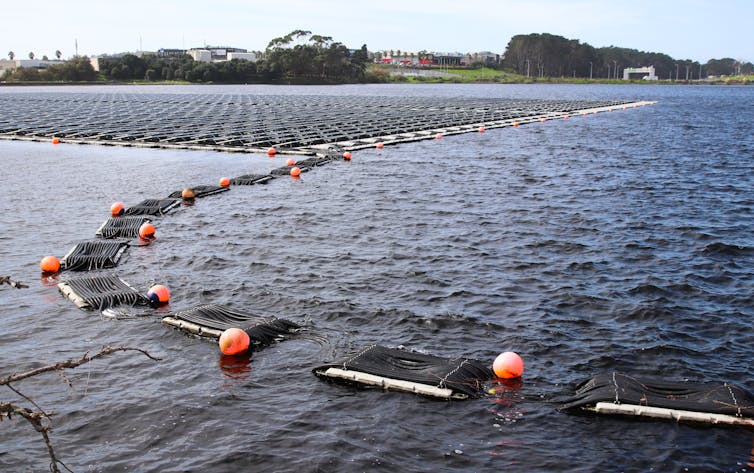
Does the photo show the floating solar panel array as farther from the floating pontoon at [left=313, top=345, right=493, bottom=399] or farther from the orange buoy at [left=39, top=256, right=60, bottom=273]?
the floating pontoon at [left=313, top=345, right=493, bottom=399]

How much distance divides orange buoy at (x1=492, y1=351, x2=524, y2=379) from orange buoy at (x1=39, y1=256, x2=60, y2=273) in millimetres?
14071

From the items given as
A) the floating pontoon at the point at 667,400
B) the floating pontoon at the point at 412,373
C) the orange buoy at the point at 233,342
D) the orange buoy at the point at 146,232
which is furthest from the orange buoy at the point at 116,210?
the floating pontoon at the point at 667,400

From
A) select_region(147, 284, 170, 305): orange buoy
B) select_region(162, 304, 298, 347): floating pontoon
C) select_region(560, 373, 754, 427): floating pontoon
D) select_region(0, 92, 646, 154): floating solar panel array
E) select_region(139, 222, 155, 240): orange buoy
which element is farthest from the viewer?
select_region(0, 92, 646, 154): floating solar panel array

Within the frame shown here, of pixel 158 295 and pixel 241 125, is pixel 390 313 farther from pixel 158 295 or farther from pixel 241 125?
pixel 241 125

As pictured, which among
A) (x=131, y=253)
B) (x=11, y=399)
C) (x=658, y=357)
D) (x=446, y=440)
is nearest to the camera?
(x=446, y=440)

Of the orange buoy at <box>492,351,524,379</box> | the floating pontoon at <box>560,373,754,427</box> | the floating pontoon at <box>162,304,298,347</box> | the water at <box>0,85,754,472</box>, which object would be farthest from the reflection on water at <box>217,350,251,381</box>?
the floating pontoon at <box>560,373,754,427</box>

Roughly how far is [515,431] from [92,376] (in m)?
8.76

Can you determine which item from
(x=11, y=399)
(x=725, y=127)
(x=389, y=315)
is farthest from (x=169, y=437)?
(x=725, y=127)

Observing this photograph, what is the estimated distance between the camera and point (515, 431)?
13.1 metres

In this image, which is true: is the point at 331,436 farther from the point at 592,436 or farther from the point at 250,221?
the point at 250,221

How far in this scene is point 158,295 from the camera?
1917 centimetres

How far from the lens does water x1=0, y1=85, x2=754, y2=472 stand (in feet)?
41.3

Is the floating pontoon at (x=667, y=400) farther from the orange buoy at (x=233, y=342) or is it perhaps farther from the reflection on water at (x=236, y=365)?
the orange buoy at (x=233, y=342)

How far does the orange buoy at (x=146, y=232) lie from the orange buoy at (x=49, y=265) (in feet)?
14.5
